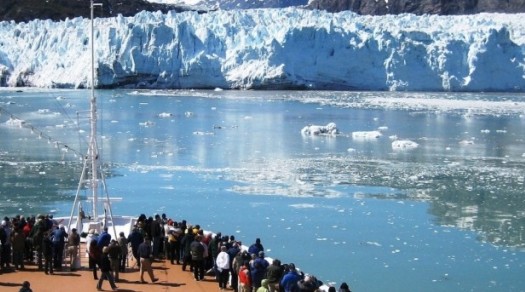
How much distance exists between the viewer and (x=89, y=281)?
869 cm

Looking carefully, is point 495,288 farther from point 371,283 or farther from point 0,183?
point 0,183

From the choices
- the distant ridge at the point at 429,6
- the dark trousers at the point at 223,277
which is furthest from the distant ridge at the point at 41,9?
the dark trousers at the point at 223,277

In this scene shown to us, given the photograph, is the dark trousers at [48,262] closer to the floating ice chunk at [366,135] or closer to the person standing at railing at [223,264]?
the person standing at railing at [223,264]

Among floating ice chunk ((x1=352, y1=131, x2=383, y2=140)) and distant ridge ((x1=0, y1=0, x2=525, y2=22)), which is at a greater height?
distant ridge ((x1=0, y1=0, x2=525, y2=22))

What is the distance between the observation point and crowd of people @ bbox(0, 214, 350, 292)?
7.88 metres

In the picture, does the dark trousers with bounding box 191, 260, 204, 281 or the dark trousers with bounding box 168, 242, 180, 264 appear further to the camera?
the dark trousers with bounding box 168, 242, 180, 264

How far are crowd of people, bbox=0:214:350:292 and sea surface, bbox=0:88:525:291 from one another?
2101 millimetres

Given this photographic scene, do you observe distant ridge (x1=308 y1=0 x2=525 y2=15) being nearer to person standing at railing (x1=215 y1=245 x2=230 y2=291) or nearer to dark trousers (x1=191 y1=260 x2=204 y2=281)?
dark trousers (x1=191 y1=260 x2=204 y2=281)

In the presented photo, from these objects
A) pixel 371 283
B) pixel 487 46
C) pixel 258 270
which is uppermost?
pixel 487 46

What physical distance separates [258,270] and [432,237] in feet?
20.1

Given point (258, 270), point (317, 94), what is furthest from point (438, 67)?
point (258, 270)

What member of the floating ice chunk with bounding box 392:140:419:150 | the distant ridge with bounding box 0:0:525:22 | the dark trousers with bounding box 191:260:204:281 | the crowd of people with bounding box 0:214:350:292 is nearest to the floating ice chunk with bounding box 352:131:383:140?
the floating ice chunk with bounding box 392:140:419:150

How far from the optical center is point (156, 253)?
994 centimetres

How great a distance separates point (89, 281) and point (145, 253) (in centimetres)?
70
